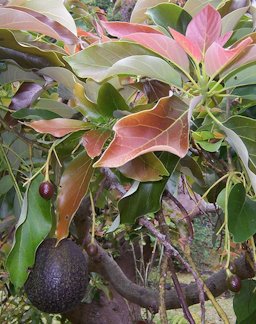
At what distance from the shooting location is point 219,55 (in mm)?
602

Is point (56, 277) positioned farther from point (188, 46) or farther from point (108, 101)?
point (188, 46)

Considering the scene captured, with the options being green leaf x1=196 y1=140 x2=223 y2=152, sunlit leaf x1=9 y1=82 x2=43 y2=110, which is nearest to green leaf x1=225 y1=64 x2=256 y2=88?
green leaf x1=196 y1=140 x2=223 y2=152

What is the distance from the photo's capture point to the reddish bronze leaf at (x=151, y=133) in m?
0.56

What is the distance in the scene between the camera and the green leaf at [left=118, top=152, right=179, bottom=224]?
791 mm

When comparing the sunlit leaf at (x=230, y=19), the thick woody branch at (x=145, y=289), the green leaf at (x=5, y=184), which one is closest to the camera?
the sunlit leaf at (x=230, y=19)

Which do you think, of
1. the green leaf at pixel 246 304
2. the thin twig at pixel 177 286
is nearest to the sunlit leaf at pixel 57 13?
the thin twig at pixel 177 286

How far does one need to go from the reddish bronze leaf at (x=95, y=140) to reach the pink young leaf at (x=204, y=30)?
19 cm

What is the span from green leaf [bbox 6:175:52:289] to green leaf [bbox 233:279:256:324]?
1.42 feet

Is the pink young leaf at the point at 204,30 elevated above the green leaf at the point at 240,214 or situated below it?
above

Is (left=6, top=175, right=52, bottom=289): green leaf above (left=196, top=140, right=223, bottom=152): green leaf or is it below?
below

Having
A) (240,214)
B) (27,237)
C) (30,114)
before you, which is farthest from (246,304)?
(30,114)

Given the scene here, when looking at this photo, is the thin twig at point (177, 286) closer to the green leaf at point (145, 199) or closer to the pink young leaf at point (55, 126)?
the green leaf at point (145, 199)

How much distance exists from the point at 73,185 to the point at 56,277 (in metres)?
0.20

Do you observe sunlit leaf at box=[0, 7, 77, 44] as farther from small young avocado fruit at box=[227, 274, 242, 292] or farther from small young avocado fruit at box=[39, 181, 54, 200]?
small young avocado fruit at box=[227, 274, 242, 292]
